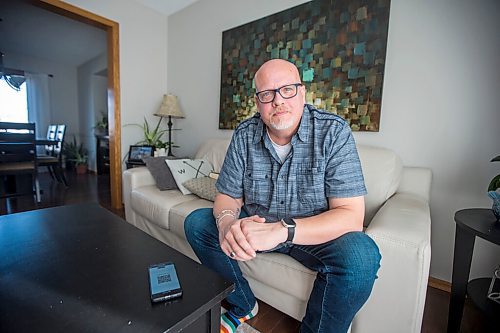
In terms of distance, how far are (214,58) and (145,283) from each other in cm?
219

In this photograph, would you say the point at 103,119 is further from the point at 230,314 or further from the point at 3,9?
the point at 230,314

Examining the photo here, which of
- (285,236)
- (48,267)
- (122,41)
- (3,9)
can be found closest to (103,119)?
(3,9)

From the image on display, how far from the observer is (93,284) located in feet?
2.03

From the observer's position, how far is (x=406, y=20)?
4.36ft

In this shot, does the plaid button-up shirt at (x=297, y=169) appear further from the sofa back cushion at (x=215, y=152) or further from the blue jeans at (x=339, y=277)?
the sofa back cushion at (x=215, y=152)

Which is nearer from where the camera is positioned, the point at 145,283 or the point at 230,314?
the point at 145,283

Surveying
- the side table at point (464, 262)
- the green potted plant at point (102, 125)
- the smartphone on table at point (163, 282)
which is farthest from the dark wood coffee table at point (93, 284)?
the green potted plant at point (102, 125)

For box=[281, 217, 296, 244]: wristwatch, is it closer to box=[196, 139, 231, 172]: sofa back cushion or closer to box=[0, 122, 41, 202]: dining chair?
box=[196, 139, 231, 172]: sofa back cushion

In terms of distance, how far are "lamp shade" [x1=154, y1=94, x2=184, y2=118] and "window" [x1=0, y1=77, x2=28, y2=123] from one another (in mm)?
3465

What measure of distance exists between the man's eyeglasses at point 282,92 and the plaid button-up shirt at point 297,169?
0.12 metres

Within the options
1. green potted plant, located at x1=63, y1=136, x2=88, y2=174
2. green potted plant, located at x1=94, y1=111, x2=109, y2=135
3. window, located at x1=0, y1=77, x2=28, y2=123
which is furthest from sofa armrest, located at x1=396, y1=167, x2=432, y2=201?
window, located at x1=0, y1=77, x2=28, y2=123

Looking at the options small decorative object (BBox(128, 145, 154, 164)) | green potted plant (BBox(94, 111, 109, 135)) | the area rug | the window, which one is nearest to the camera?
the area rug

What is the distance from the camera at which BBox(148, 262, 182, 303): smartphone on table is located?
22.7 inches

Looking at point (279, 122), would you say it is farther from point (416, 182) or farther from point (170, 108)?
point (170, 108)
